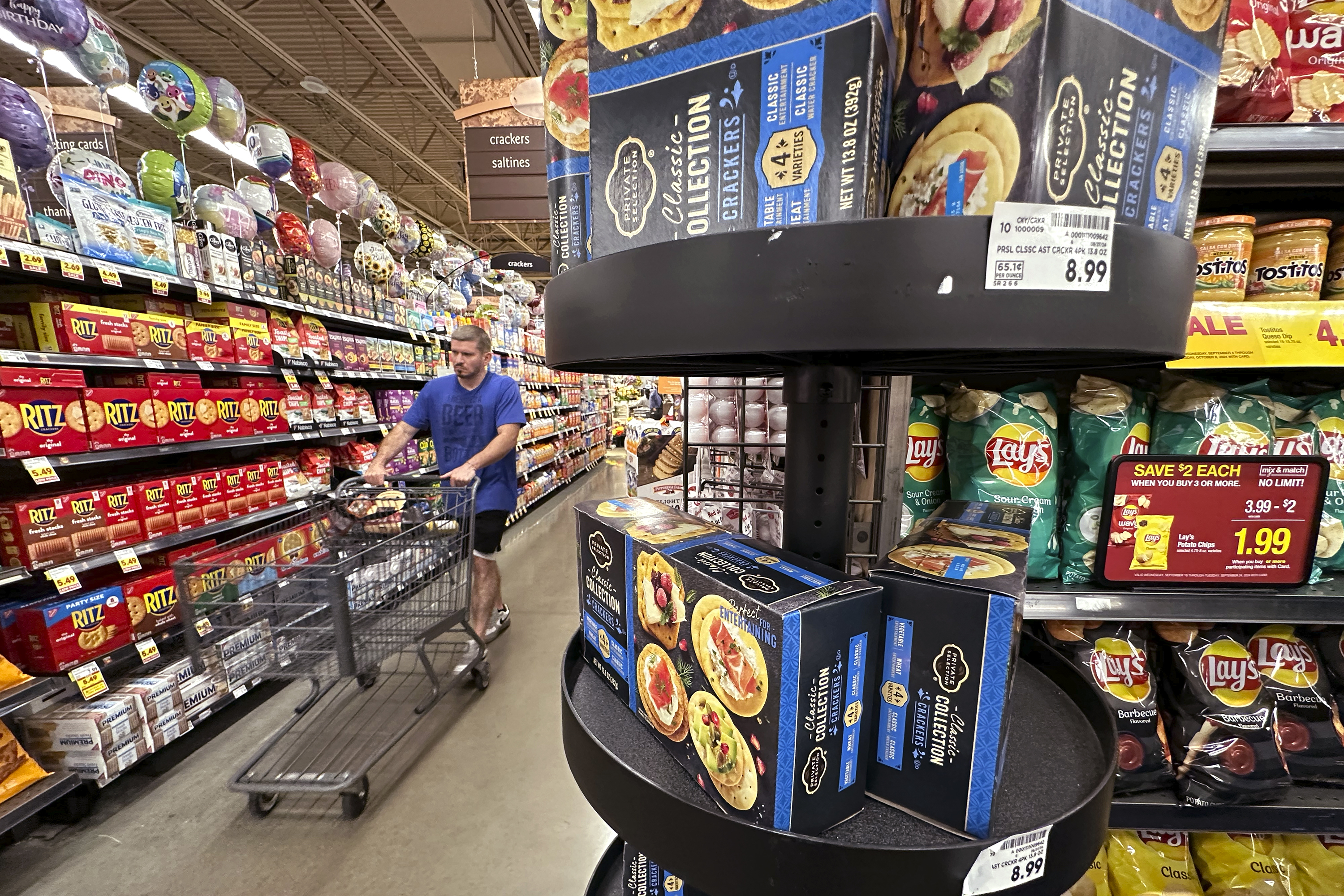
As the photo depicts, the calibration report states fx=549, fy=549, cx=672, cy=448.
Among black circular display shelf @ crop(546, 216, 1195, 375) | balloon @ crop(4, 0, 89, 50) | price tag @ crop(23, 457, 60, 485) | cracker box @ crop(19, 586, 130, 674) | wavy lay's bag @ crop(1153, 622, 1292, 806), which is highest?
balloon @ crop(4, 0, 89, 50)

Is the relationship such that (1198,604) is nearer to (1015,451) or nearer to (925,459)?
(1015,451)

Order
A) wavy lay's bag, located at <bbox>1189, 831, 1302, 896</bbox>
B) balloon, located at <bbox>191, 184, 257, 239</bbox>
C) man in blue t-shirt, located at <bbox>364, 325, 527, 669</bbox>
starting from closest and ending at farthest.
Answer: wavy lay's bag, located at <bbox>1189, 831, 1302, 896</bbox>
balloon, located at <bbox>191, 184, 257, 239</bbox>
man in blue t-shirt, located at <bbox>364, 325, 527, 669</bbox>

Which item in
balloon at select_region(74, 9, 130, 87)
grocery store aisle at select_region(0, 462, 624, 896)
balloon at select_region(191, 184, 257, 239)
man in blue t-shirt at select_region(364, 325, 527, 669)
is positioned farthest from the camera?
man in blue t-shirt at select_region(364, 325, 527, 669)

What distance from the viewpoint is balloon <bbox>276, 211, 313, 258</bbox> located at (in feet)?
9.95

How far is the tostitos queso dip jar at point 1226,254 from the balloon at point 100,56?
369cm

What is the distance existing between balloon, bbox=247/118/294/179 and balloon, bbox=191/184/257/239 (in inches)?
26.5

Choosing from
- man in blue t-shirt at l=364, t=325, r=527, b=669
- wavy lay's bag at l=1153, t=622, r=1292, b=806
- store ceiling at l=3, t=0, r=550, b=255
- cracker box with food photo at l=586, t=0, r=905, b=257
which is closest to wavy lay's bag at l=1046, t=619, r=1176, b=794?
wavy lay's bag at l=1153, t=622, r=1292, b=806

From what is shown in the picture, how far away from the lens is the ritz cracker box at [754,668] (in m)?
0.42

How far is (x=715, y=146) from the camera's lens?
416 mm

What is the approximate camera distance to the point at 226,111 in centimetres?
300

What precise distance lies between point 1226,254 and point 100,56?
3799 millimetres

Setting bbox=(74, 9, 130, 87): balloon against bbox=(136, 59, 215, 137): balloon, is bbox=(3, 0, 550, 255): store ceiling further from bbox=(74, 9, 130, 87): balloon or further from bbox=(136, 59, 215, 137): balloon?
bbox=(74, 9, 130, 87): balloon

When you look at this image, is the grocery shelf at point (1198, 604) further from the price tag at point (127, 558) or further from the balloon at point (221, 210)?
the balloon at point (221, 210)

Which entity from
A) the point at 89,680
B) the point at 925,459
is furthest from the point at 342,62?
the point at 925,459
